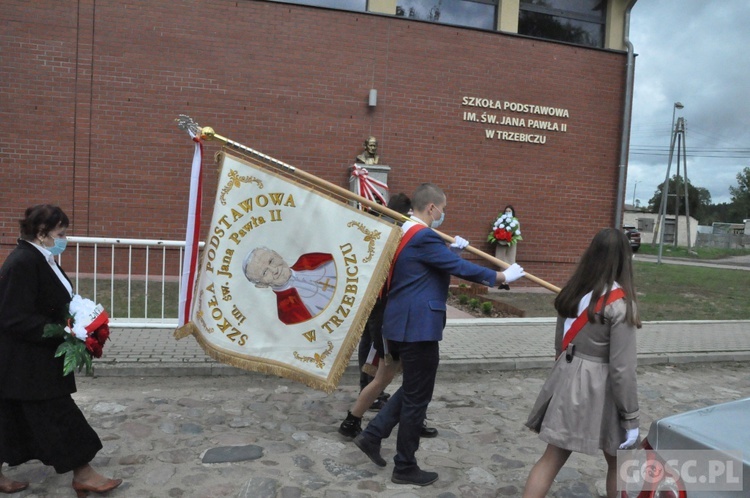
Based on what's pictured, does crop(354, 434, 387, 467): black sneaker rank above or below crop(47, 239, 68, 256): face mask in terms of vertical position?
below

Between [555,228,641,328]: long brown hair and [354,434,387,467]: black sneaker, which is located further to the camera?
[354,434,387,467]: black sneaker

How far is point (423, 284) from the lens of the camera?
394 cm

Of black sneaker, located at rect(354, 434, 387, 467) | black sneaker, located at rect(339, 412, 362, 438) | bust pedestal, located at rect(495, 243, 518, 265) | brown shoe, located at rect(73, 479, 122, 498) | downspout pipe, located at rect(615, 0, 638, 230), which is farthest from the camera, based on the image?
downspout pipe, located at rect(615, 0, 638, 230)

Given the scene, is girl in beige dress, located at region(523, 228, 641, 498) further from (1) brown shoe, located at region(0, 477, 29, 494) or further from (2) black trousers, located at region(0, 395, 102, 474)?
(1) brown shoe, located at region(0, 477, 29, 494)

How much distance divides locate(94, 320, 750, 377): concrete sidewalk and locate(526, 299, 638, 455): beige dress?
11.8ft

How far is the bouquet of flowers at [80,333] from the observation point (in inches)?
134

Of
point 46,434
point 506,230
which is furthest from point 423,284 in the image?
point 506,230

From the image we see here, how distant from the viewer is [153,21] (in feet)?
36.6

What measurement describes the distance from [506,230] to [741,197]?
89616mm

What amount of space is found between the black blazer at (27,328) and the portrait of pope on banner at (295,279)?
1271mm

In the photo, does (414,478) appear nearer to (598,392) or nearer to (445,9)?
(598,392)

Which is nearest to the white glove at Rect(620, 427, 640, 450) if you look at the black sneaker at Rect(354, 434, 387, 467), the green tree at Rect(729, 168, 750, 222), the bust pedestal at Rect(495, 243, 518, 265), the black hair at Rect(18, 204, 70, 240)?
the black sneaker at Rect(354, 434, 387, 467)

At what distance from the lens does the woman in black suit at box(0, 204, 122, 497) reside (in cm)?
339

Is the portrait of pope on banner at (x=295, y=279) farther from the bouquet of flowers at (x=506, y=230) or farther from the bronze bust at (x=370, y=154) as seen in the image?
the bouquet of flowers at (x=506, y=230)
